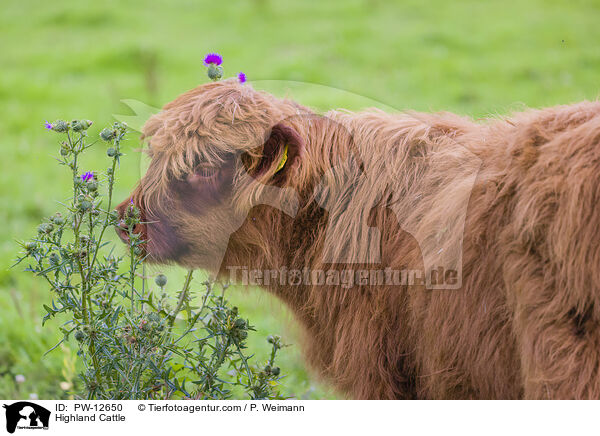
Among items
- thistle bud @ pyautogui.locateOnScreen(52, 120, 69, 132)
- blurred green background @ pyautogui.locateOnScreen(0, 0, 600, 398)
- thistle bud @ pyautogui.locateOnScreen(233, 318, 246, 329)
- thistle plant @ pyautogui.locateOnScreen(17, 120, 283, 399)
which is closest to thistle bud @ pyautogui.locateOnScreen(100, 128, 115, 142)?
thistle plant @ pyautogui.locateOnScreen(17, 120, 283, 399)

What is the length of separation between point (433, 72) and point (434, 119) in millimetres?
6226

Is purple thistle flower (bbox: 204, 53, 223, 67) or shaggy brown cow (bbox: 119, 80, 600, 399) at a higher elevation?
purple thistle flower (bbox: 204, 53, 223, 67)

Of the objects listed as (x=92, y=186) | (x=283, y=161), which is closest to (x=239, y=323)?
(x=283, y=161)

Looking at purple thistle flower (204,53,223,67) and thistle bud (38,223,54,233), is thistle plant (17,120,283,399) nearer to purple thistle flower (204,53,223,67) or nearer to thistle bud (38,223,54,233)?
thistle bud (38,223,54,233)

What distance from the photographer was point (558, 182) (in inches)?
81.2

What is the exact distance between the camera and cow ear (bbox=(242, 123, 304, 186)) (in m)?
2.58

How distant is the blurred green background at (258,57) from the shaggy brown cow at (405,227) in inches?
129

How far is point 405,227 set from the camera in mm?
2484

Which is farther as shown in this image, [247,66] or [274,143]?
[247,66]
